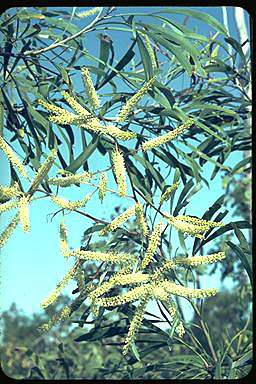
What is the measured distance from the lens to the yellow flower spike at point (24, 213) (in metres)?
0.66

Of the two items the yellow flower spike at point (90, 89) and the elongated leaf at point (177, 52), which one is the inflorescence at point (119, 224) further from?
→ the elongated leaf at point (177, 52)

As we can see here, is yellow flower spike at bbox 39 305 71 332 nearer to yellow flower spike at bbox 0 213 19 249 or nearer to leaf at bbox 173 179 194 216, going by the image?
yellow flower spike at bbox 0 213 19 249

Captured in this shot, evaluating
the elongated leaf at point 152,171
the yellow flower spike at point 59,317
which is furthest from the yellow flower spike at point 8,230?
the elongated leaf at point 152,171

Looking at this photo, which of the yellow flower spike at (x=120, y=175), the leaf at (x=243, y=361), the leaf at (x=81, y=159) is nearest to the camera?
the yellow flower spike at (x=120, y=175)

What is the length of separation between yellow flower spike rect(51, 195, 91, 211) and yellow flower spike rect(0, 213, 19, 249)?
48mm

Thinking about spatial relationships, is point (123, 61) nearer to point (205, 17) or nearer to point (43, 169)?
point (205, 17)

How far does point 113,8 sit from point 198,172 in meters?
0.27

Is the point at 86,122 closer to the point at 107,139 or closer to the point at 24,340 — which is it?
the point at 107,139

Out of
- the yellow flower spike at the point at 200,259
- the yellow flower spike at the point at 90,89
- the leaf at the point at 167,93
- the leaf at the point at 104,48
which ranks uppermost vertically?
the leaf at the point at 104,48

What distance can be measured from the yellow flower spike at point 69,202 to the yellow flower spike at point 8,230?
5 cm

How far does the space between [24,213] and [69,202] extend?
57mm

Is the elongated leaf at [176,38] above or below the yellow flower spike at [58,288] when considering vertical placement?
above

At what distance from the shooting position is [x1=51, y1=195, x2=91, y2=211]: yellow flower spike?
700 millimetres

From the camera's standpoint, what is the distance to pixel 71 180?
0.70 m
